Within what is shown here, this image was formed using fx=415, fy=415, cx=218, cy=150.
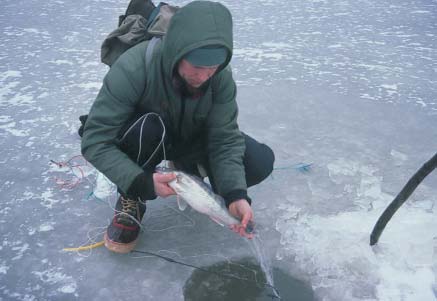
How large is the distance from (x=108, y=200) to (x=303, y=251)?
1.29 metres

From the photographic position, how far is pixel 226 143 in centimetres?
234

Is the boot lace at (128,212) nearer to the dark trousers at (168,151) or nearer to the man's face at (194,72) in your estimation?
the dark trousers at (168,151)

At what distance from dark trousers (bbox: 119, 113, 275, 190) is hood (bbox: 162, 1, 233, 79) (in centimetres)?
43

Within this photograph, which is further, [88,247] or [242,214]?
[88,247]

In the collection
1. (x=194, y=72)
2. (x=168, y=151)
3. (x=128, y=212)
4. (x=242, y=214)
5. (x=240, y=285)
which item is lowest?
(x=240, y=285)

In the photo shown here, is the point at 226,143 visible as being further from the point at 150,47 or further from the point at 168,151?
the point at 150,47

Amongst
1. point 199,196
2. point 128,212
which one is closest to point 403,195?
point 199,196

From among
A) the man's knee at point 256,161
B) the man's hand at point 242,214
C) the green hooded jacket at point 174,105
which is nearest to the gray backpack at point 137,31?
the green hooded jacket at point 174,105

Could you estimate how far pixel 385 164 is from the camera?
3.23m

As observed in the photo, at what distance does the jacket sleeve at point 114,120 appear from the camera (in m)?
2.03

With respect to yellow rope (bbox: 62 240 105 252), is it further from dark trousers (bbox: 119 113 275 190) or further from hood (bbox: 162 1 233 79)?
hood (bbox: 162 1 233 79)

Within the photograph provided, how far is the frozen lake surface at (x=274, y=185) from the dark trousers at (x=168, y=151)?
0.37 metres

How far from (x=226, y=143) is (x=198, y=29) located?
727 mm

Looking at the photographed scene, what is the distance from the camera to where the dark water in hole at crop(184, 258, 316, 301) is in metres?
2.11
